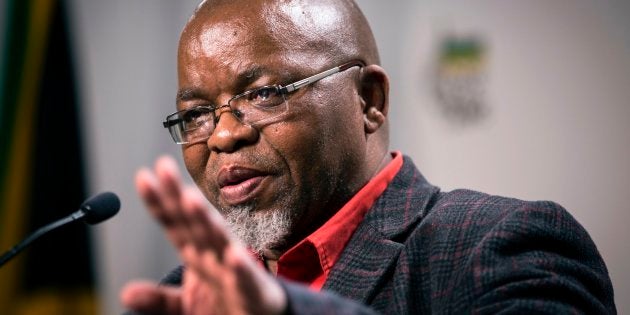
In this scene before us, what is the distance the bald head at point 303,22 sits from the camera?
1.86 m

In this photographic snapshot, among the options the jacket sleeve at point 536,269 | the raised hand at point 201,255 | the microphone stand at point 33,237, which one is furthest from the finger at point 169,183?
the microphone stand at point 33,237

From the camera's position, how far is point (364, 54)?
A: 1.99 m

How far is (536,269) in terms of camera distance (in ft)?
4.60

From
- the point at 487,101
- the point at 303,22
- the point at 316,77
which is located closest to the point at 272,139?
the point at 316,77

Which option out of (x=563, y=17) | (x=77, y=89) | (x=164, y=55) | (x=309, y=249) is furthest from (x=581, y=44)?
(x=77, y=89)

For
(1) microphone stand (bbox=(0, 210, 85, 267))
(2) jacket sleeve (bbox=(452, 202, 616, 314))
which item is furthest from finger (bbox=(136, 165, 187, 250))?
(1) microphone stand (bbox=(0, 210, 85, 267))

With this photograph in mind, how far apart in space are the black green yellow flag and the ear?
2051mm

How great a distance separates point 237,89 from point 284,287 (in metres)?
0.85

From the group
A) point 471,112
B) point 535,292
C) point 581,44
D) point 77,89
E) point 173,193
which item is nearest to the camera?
point 173,193

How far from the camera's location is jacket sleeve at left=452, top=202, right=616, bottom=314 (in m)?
1.36

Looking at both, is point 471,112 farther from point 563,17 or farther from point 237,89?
point 237,89

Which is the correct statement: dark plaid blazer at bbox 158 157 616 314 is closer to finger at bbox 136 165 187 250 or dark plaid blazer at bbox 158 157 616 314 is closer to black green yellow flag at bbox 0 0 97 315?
finger at bbox 136 165 187 250

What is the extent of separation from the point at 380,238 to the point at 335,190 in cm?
18

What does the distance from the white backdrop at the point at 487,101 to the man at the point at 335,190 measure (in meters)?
1.22
